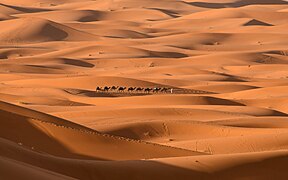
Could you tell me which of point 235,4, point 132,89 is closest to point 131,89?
point 132,89

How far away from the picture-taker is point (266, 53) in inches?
1533

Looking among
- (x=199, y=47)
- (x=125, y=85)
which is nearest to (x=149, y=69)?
(x=125, y=85)

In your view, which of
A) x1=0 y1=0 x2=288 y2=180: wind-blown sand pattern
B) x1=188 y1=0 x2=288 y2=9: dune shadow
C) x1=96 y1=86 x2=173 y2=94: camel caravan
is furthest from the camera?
→ x1=188 y1=0 x2=288 y2=9: dune shadow

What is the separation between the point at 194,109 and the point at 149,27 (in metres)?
38.1

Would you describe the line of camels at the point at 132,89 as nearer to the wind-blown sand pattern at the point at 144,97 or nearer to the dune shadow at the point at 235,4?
the wind-blown sand pattern at the point at 144,97

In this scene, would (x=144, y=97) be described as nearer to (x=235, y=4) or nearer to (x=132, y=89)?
A: (x=132, y=89)

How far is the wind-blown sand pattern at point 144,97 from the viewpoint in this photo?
8727mm

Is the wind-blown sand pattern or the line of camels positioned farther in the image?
the line of camels

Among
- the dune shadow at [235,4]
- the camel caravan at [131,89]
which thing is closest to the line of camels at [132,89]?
the camel caravan at [131,89]

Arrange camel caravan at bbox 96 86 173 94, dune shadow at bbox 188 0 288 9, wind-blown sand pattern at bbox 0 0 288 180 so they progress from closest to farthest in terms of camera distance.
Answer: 1. wind-blown sand pattern at bbox 0 0 288 180
2. camel caravan at bbox 96 86 173 94
3. dune shadow at bbox 188 0 288 9

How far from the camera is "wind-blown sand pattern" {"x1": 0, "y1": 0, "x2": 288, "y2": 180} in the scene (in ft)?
28.6

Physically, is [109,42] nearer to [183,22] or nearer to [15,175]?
[183,22]

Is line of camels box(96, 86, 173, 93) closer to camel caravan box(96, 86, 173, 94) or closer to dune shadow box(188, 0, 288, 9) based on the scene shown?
camel caravan box(96, 86, 173, 94)

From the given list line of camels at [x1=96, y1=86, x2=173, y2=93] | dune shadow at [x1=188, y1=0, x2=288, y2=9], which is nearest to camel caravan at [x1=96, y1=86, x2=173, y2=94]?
line of camels at [x1=96, y1=86, x2=173, y2=93]
